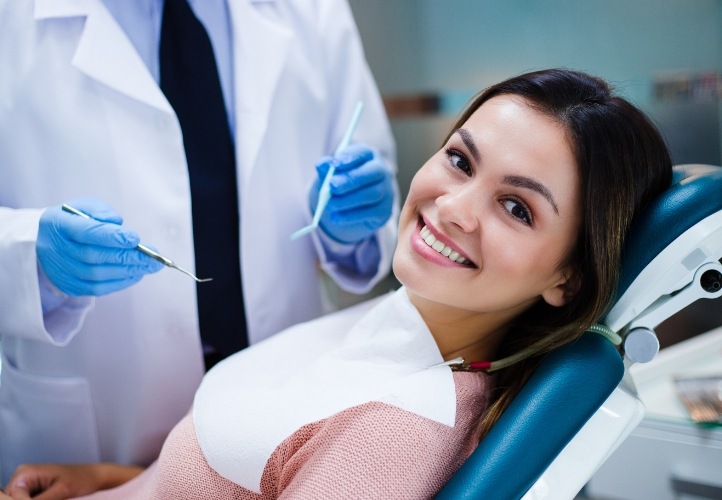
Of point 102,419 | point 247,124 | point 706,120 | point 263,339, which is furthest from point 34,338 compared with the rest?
point 706,120

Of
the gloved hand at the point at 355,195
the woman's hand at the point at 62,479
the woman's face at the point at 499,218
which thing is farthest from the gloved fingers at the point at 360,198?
the woman's hand at the point at 62,479

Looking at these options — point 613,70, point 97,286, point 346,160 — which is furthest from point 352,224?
point 613,70

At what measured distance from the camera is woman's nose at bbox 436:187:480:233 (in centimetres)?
117

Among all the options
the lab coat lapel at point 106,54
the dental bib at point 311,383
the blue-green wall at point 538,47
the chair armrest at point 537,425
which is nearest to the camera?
the chair armrest at point 537,425

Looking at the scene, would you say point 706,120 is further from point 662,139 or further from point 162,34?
point 162,34

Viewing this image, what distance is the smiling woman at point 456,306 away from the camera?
111cm

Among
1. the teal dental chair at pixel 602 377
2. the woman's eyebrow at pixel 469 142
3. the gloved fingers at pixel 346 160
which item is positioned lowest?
the teal dental chair at pixel 602 377

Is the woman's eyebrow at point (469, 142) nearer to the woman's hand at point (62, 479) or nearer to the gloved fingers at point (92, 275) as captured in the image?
the gloved fingers at point (92, 275)

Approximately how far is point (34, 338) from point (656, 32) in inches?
73.5

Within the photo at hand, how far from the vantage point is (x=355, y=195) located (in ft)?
4.98

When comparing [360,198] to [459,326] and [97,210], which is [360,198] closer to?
[459,326]

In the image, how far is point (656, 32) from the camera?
6.72 feet

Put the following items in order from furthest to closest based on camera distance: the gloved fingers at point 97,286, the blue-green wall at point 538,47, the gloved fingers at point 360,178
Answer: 1. the blue-green wall at point 538,47
2. the gloved fingers at point 360,178
3. the gloved fingers at point 97,286

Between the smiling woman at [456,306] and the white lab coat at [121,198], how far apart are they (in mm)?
210
